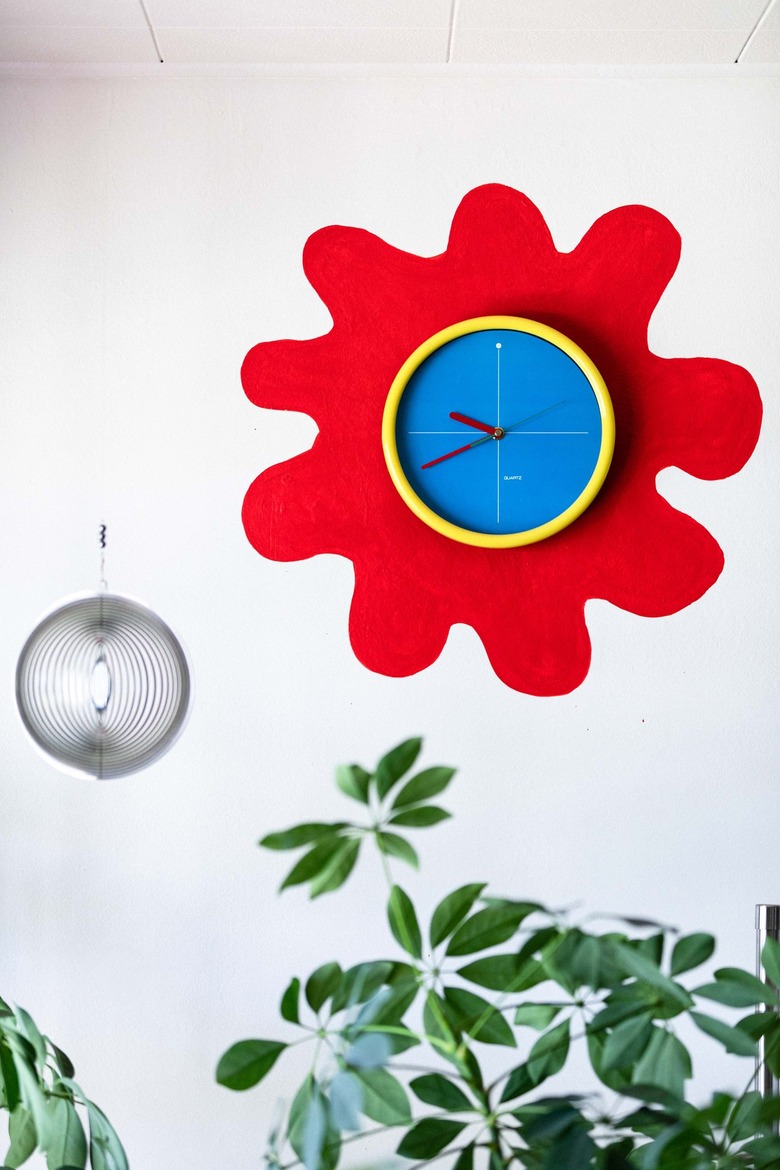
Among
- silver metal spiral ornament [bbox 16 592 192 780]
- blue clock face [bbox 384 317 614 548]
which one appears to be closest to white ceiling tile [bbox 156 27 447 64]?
blue clock face [bbox 384 317 614 548]

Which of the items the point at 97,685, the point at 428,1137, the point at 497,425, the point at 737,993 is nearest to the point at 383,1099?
the point at 428,1137

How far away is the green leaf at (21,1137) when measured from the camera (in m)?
0.92

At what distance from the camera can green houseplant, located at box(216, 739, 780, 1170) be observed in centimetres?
60

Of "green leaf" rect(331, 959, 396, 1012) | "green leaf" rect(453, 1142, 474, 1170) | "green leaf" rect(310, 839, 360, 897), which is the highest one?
"green leaf" rect(310, 839, 360, 897)

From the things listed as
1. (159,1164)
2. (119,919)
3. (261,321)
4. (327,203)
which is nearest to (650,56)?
(327,203)

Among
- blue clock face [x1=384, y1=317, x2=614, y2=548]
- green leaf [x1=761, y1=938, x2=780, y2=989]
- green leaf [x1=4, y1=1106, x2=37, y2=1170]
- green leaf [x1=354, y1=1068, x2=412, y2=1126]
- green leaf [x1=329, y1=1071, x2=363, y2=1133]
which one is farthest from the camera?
blue clock face [x1=384, y1=317, x2=614, y2=548]

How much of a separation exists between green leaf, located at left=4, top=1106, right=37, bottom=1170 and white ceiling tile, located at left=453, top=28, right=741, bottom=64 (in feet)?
5.55

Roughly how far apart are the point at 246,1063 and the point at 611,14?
169 cm

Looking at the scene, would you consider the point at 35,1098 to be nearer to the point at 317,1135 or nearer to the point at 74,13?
the point at 317,1135

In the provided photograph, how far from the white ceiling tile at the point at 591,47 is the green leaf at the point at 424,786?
150cm

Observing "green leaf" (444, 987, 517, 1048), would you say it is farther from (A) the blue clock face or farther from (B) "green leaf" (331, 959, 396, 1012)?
(A) the blue clock face

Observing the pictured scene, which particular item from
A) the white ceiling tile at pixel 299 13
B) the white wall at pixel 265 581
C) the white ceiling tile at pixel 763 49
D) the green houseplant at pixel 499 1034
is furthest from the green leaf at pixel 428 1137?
the white ceiling tile at pixel 763 49

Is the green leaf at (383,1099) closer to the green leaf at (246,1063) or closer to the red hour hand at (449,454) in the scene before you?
the green leaf at (246,1063)

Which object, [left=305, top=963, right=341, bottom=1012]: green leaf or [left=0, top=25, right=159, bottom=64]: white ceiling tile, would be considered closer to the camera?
[left=305, top=963, right=341, bottom=1012]: green leaf
